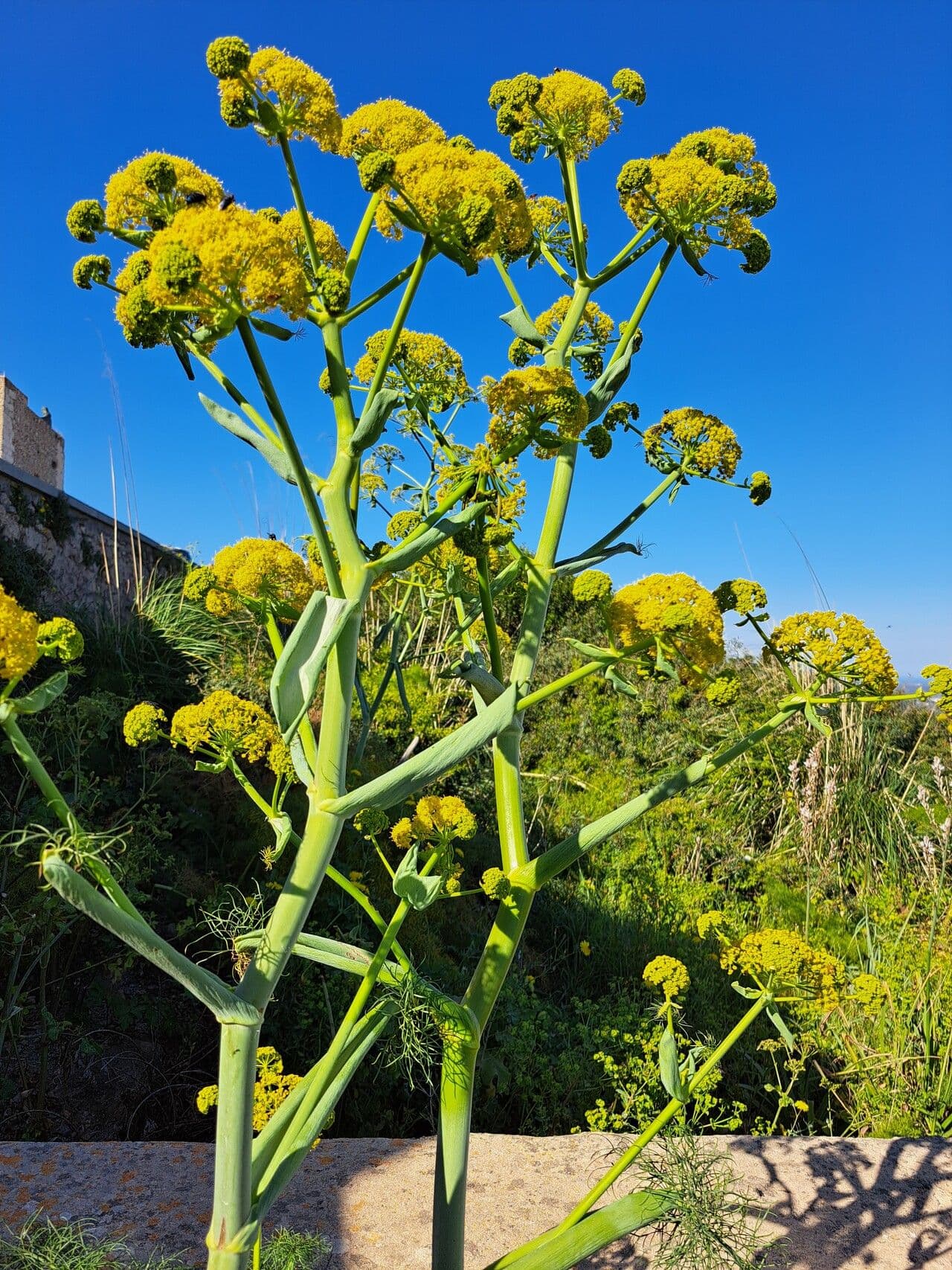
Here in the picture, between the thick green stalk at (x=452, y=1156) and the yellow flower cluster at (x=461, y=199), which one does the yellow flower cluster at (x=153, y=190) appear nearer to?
the yellow flower cluster at (x=461, y=199)

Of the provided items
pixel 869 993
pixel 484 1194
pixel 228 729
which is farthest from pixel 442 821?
pixel 484 1194

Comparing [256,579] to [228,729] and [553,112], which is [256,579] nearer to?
[228,729]

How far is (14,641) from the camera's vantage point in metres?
1.13

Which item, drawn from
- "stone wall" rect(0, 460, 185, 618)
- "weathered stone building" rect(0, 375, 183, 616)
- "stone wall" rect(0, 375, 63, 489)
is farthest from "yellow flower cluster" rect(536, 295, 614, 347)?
"stone wall" rect(0, 375, 63, 489)

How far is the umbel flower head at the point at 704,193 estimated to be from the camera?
1701mm

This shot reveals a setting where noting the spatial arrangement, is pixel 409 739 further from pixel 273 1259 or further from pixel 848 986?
pixel 273 1259

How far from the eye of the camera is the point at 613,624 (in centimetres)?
181

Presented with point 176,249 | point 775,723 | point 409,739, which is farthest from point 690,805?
point 176,249

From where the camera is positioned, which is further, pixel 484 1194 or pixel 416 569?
pixel 484 1194

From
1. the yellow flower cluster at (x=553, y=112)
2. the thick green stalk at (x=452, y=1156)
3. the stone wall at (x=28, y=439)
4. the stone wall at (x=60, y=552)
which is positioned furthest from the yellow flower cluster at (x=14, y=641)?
the stone wall at (x=28, y=439)

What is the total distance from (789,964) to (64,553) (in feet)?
24.5

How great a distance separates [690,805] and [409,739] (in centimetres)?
221

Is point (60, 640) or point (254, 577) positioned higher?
point (254, 577)

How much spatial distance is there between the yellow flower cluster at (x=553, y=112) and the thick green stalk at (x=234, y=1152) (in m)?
1.68
